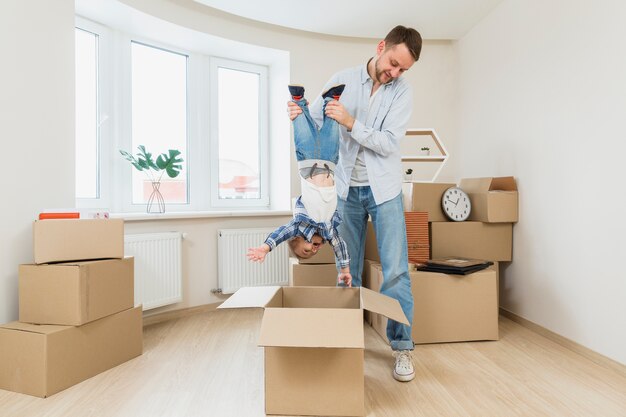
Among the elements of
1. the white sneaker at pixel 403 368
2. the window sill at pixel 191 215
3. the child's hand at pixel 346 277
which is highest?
the window sill at pixel 191 215

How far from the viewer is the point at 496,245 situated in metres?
2.44

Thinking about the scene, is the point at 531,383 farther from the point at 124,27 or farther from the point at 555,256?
the point at 124,27

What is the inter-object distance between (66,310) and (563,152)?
245 cm

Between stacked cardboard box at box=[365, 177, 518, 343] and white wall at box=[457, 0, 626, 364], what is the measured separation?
12 cm

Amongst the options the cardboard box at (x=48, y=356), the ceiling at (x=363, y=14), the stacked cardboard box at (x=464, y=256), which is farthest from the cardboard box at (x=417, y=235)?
the cardboard box at (x=48, y=356)

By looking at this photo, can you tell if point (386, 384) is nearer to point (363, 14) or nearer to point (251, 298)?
point (251, 298)

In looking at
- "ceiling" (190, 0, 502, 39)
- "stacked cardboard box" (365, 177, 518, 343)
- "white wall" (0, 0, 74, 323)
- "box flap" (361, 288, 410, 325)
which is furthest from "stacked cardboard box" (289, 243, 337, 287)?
"ceiling" (190, 0, 502, 39)

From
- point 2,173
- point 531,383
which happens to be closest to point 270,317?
point 531,383

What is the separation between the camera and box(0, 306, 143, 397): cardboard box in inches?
57.8

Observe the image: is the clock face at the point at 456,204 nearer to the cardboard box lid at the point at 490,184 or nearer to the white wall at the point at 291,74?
the cardboard box lid at the point at 490,184

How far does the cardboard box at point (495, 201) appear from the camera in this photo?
7.72 feet

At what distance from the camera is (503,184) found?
8.09 ft

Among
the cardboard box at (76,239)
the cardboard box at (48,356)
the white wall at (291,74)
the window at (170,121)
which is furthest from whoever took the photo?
the white wall at (291,74)

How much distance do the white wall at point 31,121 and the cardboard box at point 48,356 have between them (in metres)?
0.21
